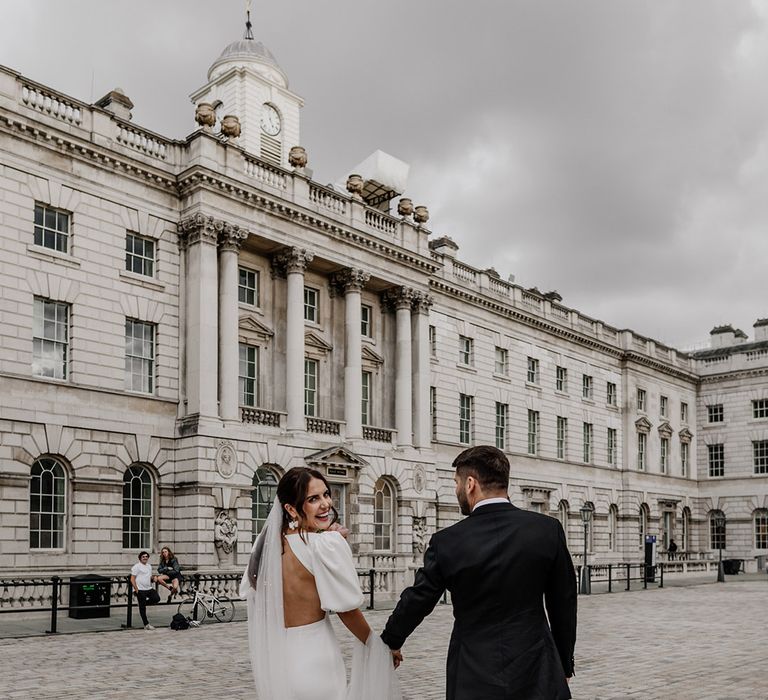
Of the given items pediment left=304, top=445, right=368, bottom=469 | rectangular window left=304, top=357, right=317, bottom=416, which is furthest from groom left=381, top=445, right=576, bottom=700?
rectangular window left=304, top=357, right=317, bottom=416

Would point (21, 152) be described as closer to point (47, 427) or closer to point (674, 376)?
point (47, 427)

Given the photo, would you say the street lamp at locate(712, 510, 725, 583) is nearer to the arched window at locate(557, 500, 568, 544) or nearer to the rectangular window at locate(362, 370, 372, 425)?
the arched window at locate(557, 500, 568, 544)

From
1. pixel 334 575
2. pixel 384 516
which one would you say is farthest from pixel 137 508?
pixel 334 575

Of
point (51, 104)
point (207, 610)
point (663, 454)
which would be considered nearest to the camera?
point (207, 610)

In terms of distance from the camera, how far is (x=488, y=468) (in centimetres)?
512

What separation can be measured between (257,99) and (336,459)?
25.2 metres

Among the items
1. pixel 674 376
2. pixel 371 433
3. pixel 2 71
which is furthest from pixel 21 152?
pixel 674 376

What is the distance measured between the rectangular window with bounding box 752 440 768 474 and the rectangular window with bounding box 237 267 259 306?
37.6 meters

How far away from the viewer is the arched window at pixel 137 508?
89.5ft

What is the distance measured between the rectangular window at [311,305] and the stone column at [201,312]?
539cm

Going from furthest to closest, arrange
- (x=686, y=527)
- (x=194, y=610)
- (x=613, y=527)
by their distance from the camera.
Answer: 1. (x=686, y=527)
2. (x=613, y=527)
3. (x=194, y=610)

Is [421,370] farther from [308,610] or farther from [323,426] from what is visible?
[308,610]

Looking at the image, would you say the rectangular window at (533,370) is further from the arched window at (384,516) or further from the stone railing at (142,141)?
the stone railing at (142,141)

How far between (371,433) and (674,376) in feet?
99.1
